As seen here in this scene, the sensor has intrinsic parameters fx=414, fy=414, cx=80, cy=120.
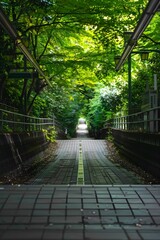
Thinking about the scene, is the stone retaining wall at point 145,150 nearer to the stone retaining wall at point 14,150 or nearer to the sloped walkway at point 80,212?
the sloped walkway at point 80,212

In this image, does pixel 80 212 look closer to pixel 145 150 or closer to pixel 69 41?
pixel 145 150

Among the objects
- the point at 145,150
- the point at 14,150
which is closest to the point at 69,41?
the point at 14,150

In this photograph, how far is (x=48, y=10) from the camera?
12.3 metres

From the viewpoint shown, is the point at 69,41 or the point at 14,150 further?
the point at 69,41

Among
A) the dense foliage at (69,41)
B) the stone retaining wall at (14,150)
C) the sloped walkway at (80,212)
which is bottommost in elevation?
the sloped walkway at (80,212)

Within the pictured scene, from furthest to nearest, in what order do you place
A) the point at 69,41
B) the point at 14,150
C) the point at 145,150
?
1. the point at 69,41
2. the point at 14,150
3. the point at 145,150

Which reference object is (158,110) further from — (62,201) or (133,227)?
(133,227)

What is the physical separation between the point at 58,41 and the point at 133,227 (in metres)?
13.3

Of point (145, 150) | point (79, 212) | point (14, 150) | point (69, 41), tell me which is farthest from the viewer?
point (69, 41)

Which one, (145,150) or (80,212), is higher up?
(145,150)

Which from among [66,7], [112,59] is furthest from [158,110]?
[112,59]

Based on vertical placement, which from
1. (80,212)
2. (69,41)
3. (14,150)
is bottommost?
(80,212)

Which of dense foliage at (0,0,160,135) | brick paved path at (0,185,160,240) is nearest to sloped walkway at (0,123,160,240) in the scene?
brick paved path at (0,185,160,240)

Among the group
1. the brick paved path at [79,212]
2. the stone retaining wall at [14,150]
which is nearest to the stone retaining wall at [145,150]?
the brick paved path at [79,212]
